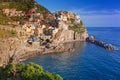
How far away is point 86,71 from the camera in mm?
84250

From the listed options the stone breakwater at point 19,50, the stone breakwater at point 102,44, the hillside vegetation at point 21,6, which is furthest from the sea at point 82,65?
the hillside vegetation at point 21,6

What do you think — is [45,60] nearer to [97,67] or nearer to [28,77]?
[97,67]

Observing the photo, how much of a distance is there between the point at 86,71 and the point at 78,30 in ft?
309

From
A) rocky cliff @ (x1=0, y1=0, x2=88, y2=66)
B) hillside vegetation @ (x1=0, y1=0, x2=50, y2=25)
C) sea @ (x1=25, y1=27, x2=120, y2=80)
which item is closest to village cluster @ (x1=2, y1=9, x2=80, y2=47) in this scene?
rocky cliff @ (x1=0, y1=0, x2=88, y2=66)

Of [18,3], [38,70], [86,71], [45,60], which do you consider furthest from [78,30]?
[38,70]

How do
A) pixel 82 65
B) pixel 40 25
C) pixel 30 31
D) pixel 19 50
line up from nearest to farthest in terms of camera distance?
1. pixel 82 65
2. pixel 19 50
3. pixel 30 31
4. pixel 40 25

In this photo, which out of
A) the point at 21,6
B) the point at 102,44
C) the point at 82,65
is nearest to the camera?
the point at 82,65

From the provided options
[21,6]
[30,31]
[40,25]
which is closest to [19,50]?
[30,31]

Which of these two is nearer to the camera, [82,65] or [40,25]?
[82,65]

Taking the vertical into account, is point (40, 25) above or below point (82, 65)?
above

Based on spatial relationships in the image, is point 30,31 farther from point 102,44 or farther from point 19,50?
point 102,44

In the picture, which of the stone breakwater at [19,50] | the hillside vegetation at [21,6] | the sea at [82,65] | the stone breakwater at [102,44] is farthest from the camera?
the hillside vegetation at [21,6]

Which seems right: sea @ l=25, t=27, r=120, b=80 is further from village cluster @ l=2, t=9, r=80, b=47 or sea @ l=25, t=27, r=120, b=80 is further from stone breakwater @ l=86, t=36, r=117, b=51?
village cluster @ l=2, t=9, r=80, b=47

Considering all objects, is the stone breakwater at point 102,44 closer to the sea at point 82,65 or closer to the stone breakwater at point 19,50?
the sea at point 82,65
